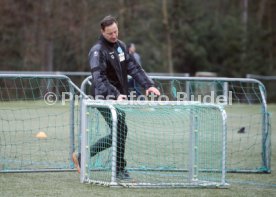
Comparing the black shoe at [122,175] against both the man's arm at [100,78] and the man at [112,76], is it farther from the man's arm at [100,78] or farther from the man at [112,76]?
the man's arm at [100,78]

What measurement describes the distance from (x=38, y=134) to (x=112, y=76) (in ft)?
15.4

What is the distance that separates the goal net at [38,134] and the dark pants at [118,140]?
3.87 ft

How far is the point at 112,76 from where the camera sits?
7934 mm

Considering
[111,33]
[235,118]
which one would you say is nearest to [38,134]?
[111,33]

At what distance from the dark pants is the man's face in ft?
2.83

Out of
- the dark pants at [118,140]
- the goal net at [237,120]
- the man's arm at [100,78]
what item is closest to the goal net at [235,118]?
the goal net at [237,120]

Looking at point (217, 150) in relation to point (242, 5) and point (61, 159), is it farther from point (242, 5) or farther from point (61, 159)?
A: point (242, 5)

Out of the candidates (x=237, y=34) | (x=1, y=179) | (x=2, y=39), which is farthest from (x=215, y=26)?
(x=1, y=179)

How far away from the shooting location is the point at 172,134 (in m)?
10.6

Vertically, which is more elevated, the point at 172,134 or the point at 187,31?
the point at 187,31

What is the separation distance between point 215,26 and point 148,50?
4.98m

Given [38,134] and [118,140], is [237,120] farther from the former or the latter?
[118,140]

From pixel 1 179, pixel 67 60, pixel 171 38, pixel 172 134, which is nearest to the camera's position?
pixel 1 179

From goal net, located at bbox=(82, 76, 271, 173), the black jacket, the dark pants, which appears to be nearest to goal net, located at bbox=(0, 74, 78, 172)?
goal net, located at bbox=(82, 76, 271, 173)
